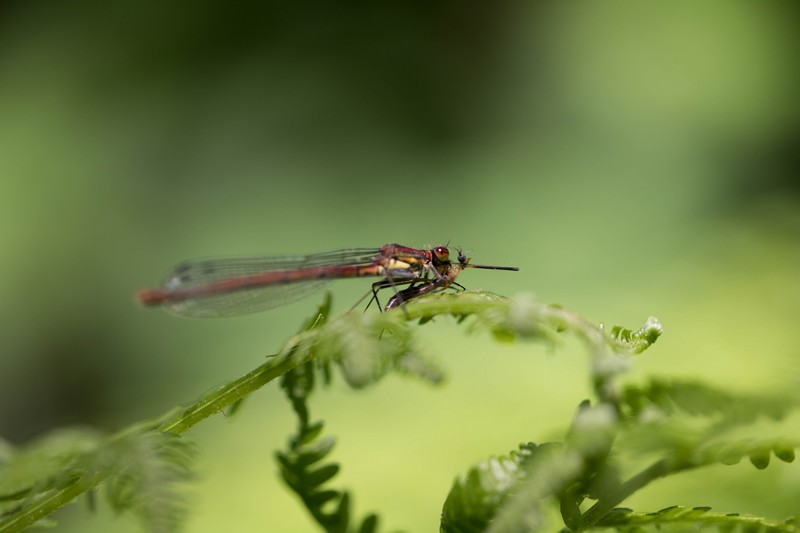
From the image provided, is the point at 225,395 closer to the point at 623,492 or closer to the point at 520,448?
the point at 520,448

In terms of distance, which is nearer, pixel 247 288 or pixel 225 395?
pixel 225 395

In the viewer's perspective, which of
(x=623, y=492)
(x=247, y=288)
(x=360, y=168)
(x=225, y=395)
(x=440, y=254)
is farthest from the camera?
(x=360, y=168)

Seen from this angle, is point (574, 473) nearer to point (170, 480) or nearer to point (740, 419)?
point (740, 419)

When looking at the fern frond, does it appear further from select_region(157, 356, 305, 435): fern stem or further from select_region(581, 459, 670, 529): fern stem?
select_region(157, 356, 305, 435): fern stem

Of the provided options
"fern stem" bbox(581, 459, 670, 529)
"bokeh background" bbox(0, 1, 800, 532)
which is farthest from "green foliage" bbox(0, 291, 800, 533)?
"bokeh background" bbox(0, 1, 800, 532)

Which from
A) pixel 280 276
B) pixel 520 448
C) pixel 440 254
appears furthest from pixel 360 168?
pixel 520 448

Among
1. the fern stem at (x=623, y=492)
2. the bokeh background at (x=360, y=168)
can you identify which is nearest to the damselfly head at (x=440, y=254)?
the bokeh background at (x=360, y=168)

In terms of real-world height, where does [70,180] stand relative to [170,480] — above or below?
above

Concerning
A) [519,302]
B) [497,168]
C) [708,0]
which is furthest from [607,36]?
[519,302]
